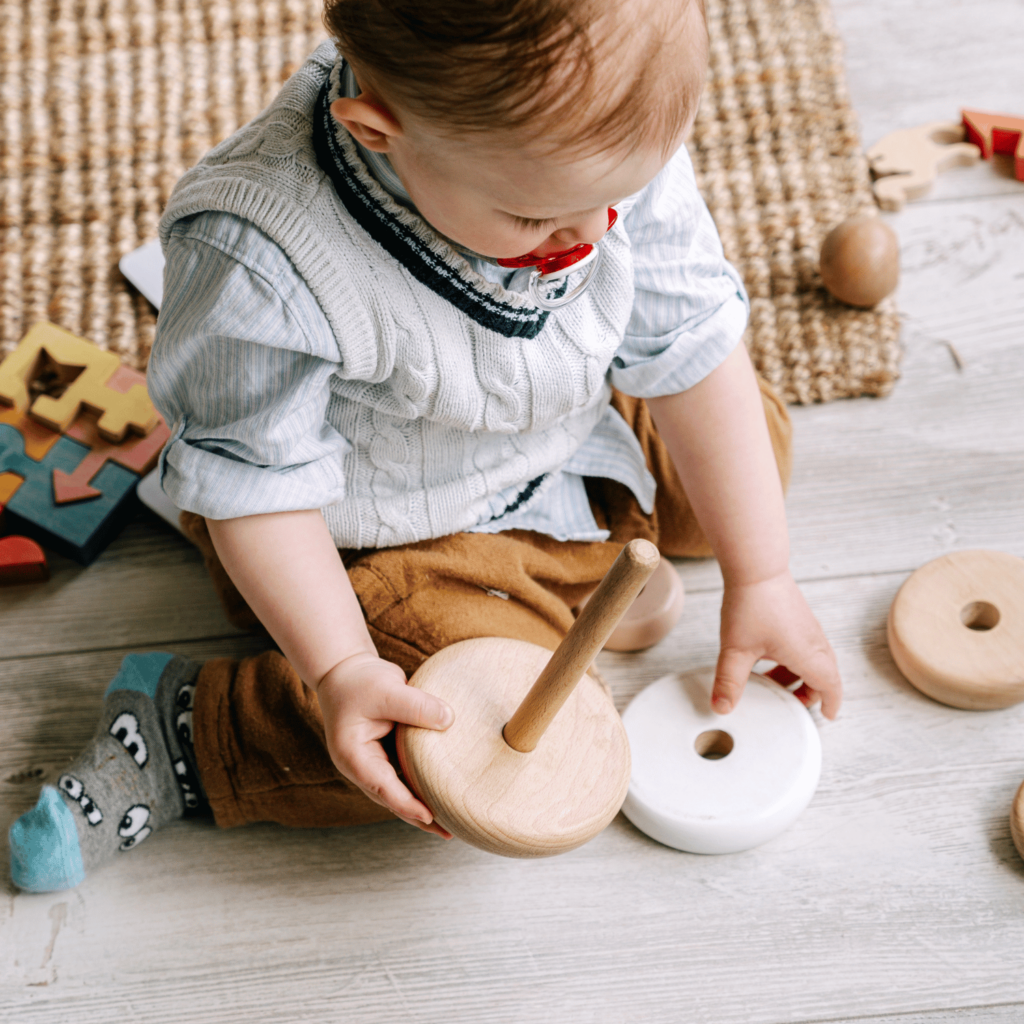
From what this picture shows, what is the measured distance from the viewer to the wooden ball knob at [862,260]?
76 centimetres

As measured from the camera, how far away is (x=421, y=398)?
0.51m

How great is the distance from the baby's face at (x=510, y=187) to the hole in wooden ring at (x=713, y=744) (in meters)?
0.32

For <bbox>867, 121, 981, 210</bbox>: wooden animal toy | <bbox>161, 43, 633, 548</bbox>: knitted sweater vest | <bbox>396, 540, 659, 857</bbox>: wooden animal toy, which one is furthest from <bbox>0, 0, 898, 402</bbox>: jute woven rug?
<bbox>396, 540, 659, 857</bbox>: wooden animal toy

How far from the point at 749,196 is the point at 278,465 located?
1.76ft

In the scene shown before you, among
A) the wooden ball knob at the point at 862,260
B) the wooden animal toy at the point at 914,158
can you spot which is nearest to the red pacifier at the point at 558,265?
the wooden ball knob at the point at 862,260

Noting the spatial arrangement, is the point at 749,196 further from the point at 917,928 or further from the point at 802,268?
the point at 917,928

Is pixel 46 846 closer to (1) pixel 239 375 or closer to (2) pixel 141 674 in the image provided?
(2) pixel 141 674

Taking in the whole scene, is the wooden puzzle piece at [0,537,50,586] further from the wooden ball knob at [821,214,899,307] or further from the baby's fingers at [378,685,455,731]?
the wooden ball knob at [821,214,899,307]

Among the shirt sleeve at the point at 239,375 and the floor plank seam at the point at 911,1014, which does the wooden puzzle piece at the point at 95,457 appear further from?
the floor plank seam at the point at 911,1014

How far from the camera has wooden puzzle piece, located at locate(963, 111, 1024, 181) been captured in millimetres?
867

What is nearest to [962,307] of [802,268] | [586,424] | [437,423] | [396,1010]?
[802,268]

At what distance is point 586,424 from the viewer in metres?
0.62

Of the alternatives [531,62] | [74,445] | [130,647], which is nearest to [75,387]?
[74,445]

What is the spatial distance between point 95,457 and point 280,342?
345mm
